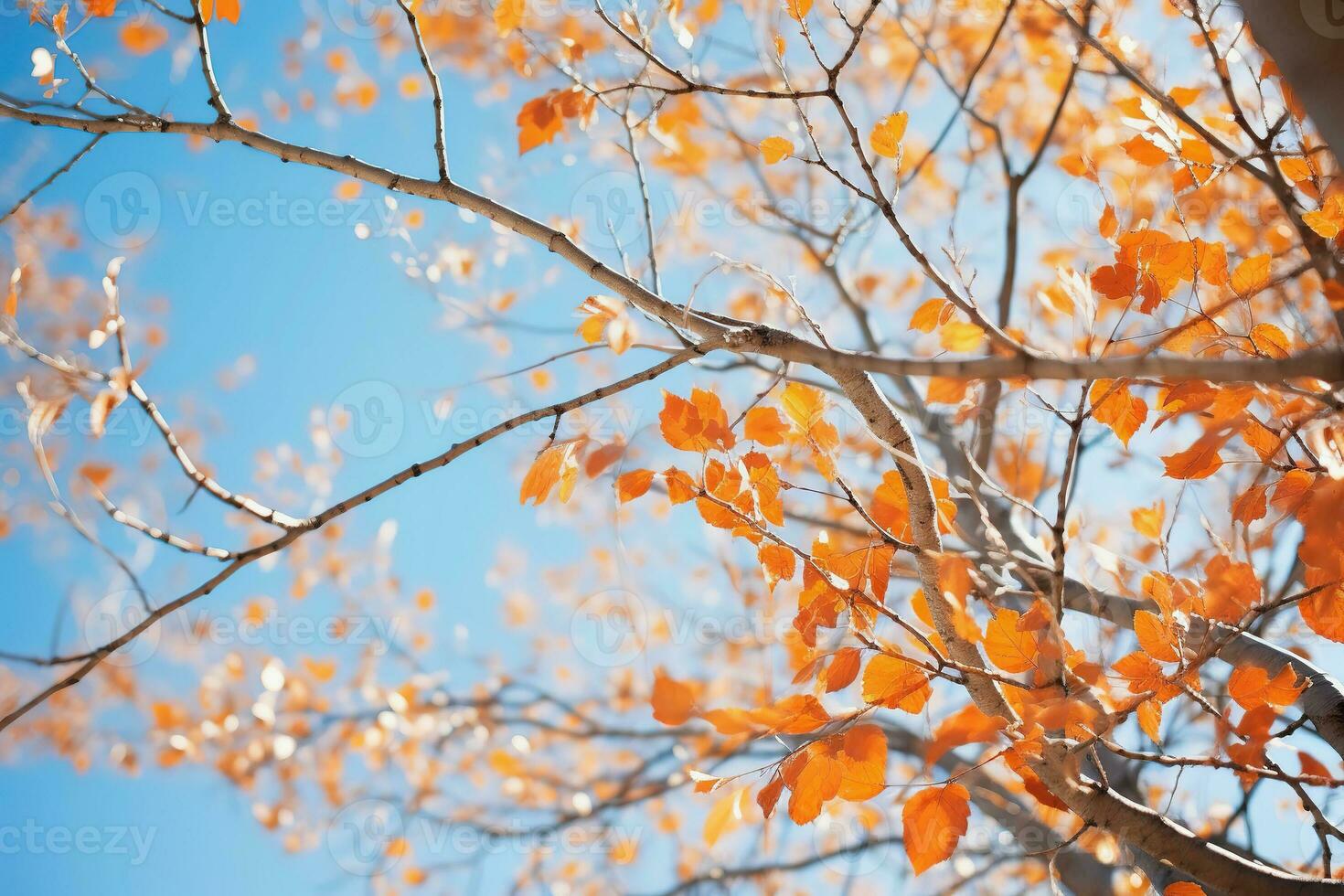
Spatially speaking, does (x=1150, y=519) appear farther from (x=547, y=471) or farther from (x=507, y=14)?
(x=507, y=14)

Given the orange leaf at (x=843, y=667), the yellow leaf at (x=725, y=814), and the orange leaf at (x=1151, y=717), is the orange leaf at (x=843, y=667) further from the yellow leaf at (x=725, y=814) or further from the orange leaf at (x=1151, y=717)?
the orange leaf at (x=1151, y=717)

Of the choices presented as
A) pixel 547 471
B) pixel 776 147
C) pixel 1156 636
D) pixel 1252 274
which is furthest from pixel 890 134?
pixel 1156 636

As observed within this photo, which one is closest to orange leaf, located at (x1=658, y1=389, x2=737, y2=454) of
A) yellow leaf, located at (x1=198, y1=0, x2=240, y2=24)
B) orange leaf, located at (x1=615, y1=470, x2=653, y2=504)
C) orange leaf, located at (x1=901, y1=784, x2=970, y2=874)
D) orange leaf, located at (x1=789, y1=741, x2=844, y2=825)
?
orange leaf, located at (x1=615, y1=470, x2=653, y2=504)

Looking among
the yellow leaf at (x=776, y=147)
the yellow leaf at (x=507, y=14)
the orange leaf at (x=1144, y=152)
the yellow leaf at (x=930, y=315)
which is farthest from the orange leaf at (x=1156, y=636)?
the yellow leaf at (x=507, y=14)

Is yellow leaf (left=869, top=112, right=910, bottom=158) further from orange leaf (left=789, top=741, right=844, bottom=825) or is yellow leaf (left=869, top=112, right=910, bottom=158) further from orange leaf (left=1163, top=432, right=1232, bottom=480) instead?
orange leaf (left=789, top=741, right=844, bottom=825)

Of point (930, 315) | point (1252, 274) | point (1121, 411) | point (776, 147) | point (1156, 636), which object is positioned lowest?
point (1156, 636)

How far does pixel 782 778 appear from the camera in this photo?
3.16 feet

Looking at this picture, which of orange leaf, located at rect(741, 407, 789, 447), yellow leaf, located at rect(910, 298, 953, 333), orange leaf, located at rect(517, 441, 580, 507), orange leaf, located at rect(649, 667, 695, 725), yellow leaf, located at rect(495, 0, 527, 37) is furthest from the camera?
yellow leaf, located at rect(495, 0, 527, 37)

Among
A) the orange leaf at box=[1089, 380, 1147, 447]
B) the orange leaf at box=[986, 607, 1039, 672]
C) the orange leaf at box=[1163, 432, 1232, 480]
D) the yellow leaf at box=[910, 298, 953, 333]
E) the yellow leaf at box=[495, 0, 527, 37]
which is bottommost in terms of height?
the orange leaf at box=[986, 607, 1039, 672]

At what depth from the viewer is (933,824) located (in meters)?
0.92

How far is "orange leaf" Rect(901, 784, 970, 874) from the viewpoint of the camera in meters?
0.91

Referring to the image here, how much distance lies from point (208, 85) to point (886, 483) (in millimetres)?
1136

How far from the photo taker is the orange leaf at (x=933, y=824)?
0.91m

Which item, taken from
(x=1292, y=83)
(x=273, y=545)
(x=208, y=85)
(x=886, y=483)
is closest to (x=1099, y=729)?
(x=886, y=483)
